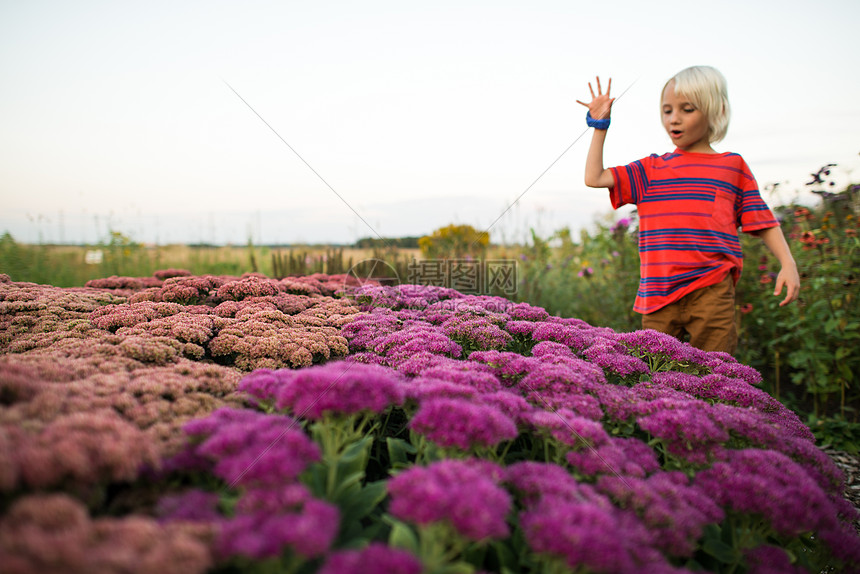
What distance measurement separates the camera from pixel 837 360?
5.06 m

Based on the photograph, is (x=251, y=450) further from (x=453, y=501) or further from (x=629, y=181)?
(x=629, y=181)

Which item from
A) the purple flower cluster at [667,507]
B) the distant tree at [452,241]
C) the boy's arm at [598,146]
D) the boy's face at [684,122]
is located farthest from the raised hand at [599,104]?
the distant tree at [452,241]

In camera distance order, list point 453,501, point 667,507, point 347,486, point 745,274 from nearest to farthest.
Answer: point 453,501, point 667,507, point 347,486, point 745,274

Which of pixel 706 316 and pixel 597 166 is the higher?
pixel 597 166

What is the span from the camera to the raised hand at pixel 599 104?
12.2 feet

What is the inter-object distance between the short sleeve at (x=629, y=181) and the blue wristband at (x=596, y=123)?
1.63ft

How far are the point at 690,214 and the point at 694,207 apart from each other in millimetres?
68

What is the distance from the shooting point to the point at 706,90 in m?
3.59

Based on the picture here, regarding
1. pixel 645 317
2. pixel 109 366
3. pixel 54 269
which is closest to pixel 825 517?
pixel 645 317

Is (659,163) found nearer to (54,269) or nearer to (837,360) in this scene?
(837,360)

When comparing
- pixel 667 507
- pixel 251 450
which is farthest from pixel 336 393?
pixel 667 507

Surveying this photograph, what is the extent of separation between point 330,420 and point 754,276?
693 centimetres

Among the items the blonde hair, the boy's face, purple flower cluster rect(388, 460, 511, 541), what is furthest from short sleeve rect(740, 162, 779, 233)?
purple flower cluster rect(388, 460, 511, 541)

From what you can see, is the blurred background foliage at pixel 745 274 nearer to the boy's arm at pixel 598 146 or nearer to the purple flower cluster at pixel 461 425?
the boy's arm at pixel 598 146
